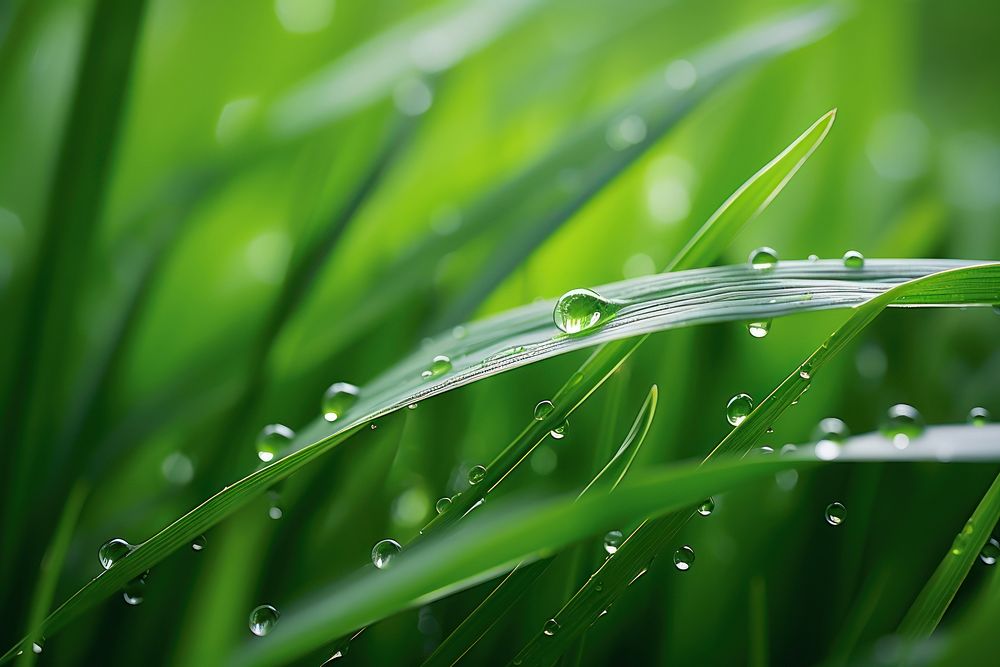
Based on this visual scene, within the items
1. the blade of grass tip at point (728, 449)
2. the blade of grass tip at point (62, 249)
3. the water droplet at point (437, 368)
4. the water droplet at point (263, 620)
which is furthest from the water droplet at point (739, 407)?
the blade of grass tip at point (62, 249)

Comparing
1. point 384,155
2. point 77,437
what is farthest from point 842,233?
point 77,437

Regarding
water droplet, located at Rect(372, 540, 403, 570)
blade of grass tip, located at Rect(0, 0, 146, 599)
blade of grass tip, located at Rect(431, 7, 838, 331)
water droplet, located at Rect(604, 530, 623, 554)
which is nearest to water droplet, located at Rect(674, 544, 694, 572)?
water droplet, located at Rect(604, 530, 623, 554)

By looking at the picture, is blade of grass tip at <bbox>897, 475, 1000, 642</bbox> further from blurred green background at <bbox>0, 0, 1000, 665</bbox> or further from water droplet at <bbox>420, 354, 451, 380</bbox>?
water droplet at <bbox>420, 354, 451, 380</bbox>

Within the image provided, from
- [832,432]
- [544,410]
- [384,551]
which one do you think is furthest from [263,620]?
[832,432]

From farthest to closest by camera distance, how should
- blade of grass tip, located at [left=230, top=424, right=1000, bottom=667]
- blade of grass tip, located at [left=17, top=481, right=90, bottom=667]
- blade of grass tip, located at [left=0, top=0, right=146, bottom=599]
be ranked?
blade of grass tip, located at [left=0, top=0, right=146, bottom=599] → blade of grass tip, located at [left=17, top=481, right=90, bottom=667] → blade of grass tip, located at [left=230, top=424, right=1000, bottom=667]

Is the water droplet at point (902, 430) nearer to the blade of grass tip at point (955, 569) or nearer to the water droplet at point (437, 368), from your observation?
the blade of grass tip at point (955, 569)

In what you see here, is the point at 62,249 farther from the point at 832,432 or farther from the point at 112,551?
the point at 832,432

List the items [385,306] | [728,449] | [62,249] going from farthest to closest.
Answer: [385,306]
[62,249]
[728,449]

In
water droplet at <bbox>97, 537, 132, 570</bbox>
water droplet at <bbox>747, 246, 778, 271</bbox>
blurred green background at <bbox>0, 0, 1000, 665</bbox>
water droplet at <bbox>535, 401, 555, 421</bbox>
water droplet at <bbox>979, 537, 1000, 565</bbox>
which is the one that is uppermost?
blurred green background at <bbox>0, 0, 1000, 665</bbox>
